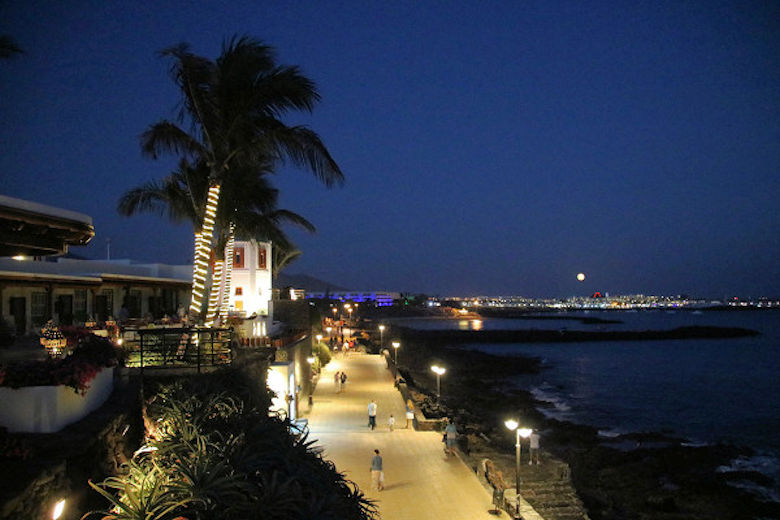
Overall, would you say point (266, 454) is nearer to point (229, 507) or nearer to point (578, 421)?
point (229, 507)

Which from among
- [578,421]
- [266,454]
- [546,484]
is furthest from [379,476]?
[578,421]

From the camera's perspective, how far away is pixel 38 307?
1922cm

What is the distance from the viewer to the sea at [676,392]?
2958 cm

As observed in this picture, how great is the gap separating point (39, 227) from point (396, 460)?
40.8ft

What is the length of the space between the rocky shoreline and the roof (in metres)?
13.2

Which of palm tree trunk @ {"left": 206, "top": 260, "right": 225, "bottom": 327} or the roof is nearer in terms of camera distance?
the roof

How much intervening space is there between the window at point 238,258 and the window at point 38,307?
12243mm

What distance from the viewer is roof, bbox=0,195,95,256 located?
17.2 feet

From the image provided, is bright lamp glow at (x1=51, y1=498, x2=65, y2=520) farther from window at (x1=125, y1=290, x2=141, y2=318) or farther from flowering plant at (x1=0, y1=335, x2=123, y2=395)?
window at (x1=125, y1=290, x2=141, y2=318)

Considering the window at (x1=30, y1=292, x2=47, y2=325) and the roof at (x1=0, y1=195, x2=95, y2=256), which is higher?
the roof at (x1=0, y1=195, x2=95, y2=256)

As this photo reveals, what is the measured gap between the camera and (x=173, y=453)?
6.00 meters

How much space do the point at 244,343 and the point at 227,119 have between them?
787 centimetres

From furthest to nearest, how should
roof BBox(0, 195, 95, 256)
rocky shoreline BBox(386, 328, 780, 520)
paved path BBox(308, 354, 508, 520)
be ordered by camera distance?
rocky shoreline BBox(386, 328, 780, 520) → paved path BBox(308, 354, 508, 520) → roof BBox(0, 195, 95, 256)

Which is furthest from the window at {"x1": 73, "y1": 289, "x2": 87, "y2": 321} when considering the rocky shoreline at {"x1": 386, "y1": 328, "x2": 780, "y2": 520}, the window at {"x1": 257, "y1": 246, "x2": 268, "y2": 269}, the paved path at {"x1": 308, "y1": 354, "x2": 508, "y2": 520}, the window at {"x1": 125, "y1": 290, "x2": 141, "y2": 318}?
the rocky shoreline at {"x1": 386, "y1": 328, "x2": 780, "y2": 520}
